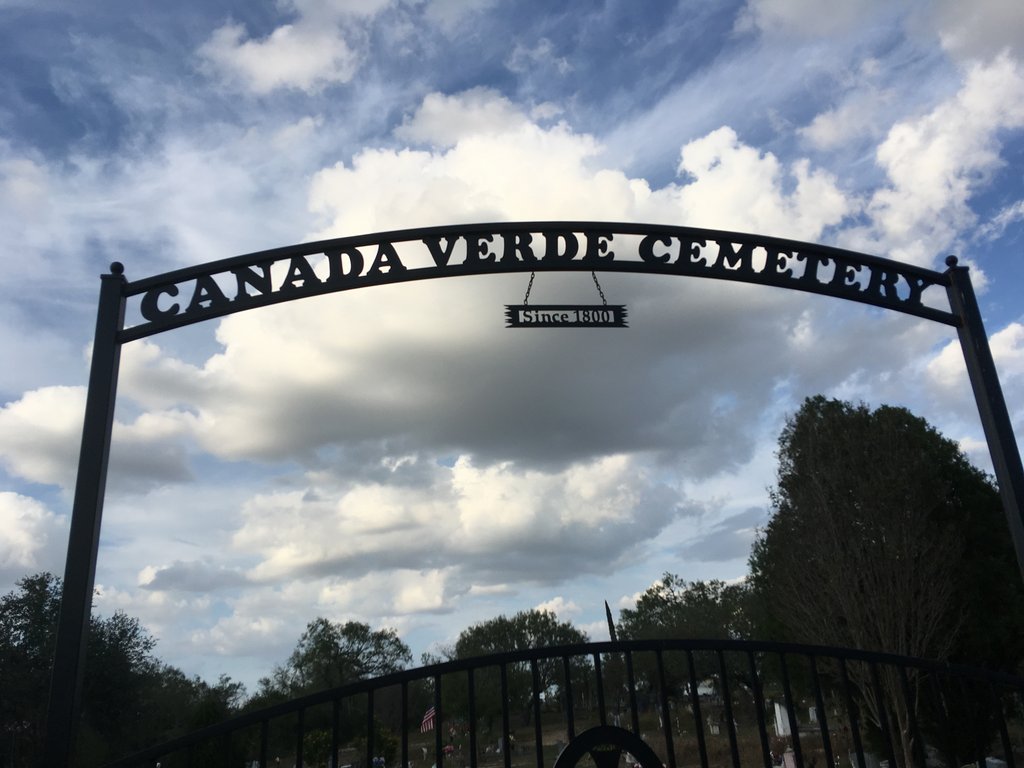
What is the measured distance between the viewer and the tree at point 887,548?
21.4 metres

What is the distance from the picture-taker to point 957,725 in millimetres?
22516

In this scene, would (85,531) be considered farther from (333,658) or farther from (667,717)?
(333,658)

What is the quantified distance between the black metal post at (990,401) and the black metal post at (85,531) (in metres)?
6.55

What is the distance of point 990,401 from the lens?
22.6ft

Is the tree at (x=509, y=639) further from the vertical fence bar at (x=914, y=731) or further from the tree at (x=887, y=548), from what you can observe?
the vertical fence bar at (x=914, y=731)

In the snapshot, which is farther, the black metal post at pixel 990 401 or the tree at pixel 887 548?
the tree at pixel 887 548

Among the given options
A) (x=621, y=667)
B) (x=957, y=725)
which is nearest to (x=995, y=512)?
(x=957, y=725)

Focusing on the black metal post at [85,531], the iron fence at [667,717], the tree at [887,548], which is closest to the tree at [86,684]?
the iron fence at [667,717]

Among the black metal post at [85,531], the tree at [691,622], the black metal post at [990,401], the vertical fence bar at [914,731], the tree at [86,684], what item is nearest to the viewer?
the vertical fence bar at [914,731]

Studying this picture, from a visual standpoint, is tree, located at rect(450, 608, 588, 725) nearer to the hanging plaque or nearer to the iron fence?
the iron fence

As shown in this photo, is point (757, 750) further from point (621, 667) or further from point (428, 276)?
point (428, 276)

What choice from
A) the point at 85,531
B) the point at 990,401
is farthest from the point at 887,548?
the point at 85,531

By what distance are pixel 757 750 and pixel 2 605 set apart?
27398 millimetres

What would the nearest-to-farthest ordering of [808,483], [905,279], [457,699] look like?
1. [905,279]
2. [808,483]
3. [457,699]
